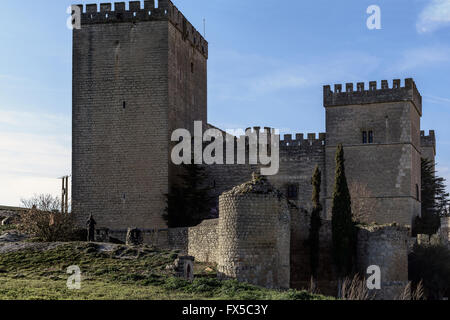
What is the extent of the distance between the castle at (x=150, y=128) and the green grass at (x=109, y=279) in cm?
741

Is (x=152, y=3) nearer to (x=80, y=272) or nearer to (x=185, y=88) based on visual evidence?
(x=185, y=88)

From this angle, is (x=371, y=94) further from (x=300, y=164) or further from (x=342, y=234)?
(x=342, y=234)

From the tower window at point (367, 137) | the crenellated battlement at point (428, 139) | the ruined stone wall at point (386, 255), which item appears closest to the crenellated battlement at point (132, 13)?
the tower window at point (367, 137)

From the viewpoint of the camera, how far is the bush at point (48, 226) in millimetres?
25328

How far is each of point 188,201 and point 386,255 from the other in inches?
380

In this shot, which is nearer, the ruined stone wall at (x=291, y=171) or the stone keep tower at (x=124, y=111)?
the stone keep tower at (x=124, y=111)

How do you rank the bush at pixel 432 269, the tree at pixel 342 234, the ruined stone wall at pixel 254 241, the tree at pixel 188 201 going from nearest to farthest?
the ruined stone wall at pixel 254 241 < the tree at pixel 342 234 < the bush at pixel 432 269 < the tree at pixel 188 201

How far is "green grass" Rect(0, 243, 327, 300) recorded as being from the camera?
1491 centimetres

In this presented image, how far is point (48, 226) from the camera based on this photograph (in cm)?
2548

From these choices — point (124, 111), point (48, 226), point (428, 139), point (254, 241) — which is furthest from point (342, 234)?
point (428, 139)

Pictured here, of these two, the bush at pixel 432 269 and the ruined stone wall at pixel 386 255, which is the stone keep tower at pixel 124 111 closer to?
the ruined stone wall at pixel 386 255
